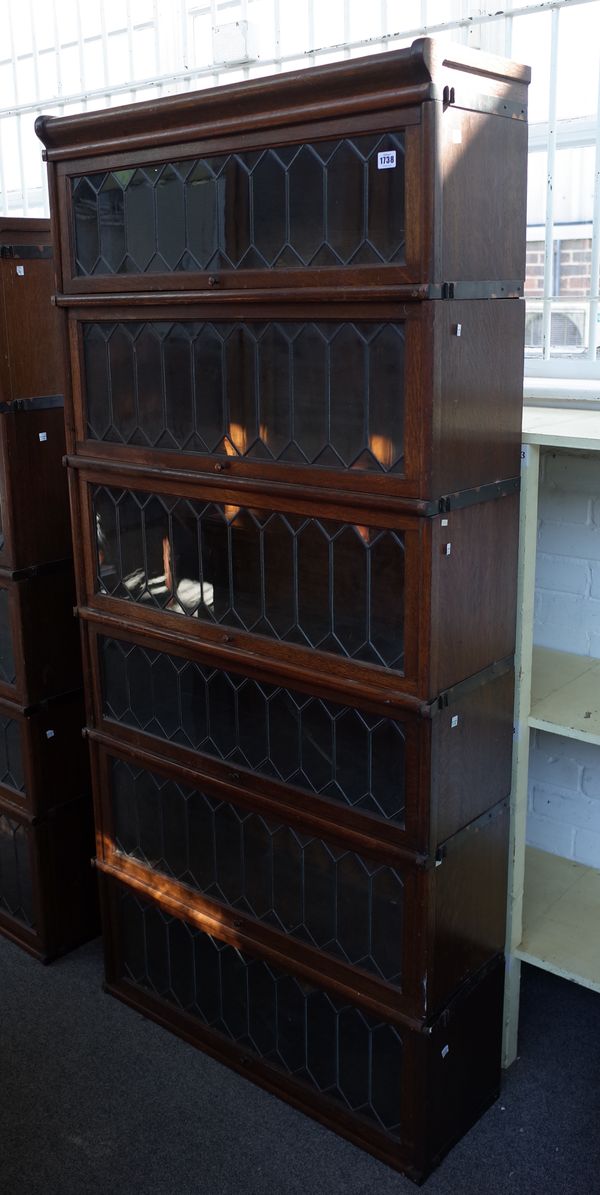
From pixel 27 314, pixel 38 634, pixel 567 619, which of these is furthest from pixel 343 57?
pixel 38 634

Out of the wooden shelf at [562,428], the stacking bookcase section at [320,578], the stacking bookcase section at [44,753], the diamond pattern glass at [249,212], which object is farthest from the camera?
the stacking bookcase section at [44,753]

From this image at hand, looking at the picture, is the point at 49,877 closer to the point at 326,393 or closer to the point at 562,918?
the point at 562,918

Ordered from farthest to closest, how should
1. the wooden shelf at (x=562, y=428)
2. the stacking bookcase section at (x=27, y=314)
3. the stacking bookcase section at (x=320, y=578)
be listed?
the stacking bookcase section at (x=27, y=314)
the wooden shelf at (x=562, y=428)
the stacking bookcase section at (x=320, y=578)

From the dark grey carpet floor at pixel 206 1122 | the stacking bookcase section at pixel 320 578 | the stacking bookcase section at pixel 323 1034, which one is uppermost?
the stacking bookcase section at pixel 320 578

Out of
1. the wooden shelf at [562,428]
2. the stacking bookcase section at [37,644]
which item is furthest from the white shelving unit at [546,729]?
the stacking bookcase section at [37,644]

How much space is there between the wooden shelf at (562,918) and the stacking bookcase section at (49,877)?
1.18 metres

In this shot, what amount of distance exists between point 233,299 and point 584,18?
1.25 meters

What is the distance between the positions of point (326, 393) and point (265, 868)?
1.00 metres

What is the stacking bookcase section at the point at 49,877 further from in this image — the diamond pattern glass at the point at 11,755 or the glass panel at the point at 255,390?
the glass panel at the point at 255,390

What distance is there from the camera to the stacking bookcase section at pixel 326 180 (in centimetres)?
166

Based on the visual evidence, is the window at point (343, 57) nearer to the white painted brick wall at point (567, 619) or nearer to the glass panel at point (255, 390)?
the white painted brick wall at point (567, 619)

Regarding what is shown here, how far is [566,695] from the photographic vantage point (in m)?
2.33

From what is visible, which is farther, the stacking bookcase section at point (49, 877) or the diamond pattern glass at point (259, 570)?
the stacking bookcase section at point (49, 877)

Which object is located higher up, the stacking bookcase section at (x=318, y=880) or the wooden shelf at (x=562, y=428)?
the wooden shelf at (x=562, y=428)
